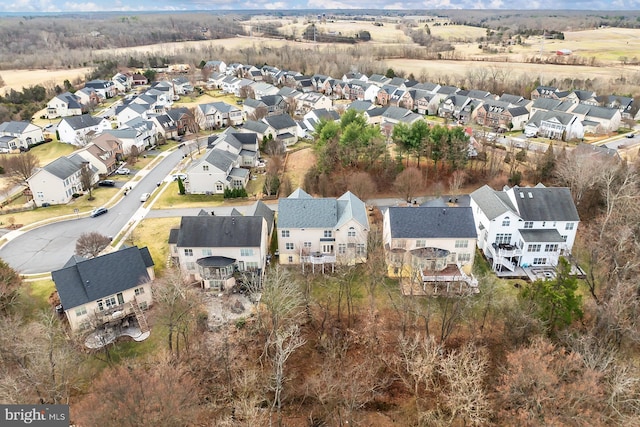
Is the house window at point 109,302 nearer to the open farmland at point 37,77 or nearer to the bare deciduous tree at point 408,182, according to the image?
the bare deciduous tree at point 408,182

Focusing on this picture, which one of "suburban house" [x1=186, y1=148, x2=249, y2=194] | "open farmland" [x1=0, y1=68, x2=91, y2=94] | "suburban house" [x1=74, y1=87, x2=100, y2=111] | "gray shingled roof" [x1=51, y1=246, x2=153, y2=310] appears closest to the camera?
"gray shingled roof" [x1=51, y1=246, x2=153, y2=310]

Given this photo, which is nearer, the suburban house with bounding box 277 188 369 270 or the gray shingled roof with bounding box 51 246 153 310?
the gray shingled roof with bounding box 51 246 153 310

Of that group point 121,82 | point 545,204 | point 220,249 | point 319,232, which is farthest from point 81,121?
point 545,204

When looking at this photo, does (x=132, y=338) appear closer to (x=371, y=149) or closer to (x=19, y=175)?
(x=371, y=149)

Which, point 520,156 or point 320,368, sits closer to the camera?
point 320,368

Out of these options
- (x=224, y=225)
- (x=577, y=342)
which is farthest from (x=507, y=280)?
(x=224, y=225)

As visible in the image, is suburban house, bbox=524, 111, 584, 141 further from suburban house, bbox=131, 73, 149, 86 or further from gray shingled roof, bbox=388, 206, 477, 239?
suburban house, bbox=131, 73, 149, 86

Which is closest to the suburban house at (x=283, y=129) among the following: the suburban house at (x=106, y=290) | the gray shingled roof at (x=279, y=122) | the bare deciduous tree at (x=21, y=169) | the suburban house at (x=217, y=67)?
the gray shingled roof at (x=279, y=122)
